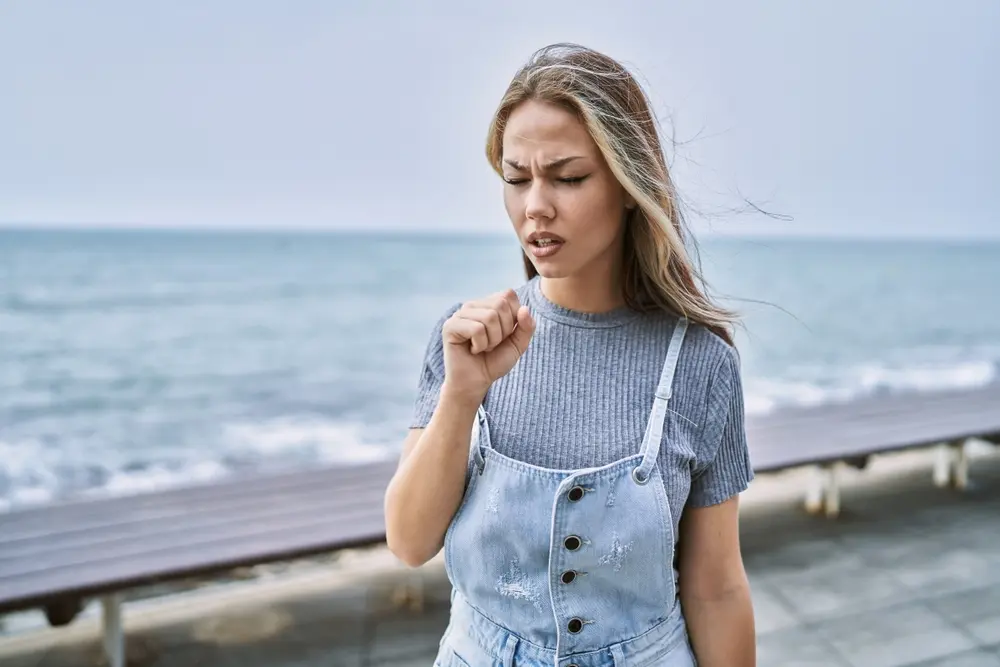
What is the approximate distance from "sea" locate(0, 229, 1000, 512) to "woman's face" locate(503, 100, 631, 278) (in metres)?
0.30

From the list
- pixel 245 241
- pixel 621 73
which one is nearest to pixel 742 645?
pixel 621 73

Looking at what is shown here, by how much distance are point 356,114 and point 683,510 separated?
50663 millimetres

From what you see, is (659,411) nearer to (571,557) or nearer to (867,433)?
(571,557)

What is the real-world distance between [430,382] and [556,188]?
34 centimetres

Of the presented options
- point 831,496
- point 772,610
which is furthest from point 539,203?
point 831,496

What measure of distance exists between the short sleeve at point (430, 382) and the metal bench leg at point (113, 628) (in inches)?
81.2

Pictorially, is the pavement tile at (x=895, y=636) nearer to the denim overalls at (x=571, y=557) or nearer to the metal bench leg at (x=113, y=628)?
the denim overalls at (x=571, y=557)

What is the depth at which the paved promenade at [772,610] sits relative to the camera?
2.82 m

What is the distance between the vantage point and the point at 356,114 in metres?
48.8

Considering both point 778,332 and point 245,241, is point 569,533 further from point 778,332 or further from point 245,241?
point 245,241

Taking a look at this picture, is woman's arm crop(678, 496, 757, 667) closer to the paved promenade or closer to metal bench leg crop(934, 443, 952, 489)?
the paved promenade

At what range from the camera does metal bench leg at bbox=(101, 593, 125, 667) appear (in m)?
2.63

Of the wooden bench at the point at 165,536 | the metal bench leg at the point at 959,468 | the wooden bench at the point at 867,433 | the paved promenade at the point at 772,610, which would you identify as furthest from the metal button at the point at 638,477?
the metal bench leg at the point at 959,468

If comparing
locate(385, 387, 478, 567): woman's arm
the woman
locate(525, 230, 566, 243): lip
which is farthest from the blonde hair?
locate(385, 387, 478, 567): woman's arm
